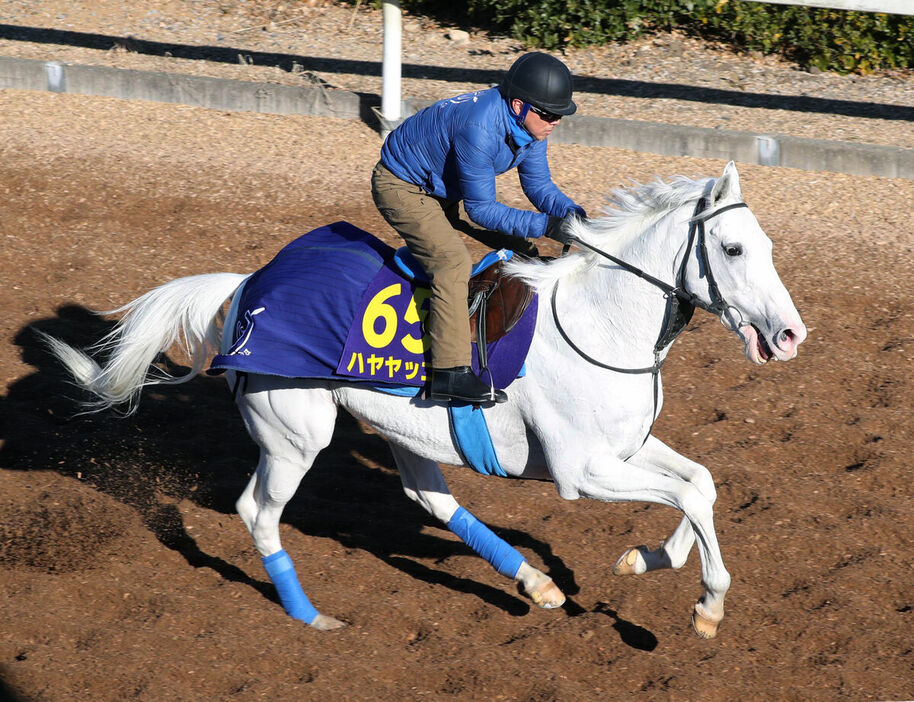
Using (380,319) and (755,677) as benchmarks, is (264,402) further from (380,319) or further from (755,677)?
(755,677)

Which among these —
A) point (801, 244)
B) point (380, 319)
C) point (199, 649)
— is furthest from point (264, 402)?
point (801, 244)

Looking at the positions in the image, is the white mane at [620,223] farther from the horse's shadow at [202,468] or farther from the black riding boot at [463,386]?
the horse's shadow at [202,468]

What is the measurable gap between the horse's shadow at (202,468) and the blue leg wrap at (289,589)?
28 centimetres

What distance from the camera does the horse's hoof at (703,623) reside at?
4203mm

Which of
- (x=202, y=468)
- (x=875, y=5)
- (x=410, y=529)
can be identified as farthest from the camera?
(x=875, y=5)

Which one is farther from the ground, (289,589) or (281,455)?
(281,455)

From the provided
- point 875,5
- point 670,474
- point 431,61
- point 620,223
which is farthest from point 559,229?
point 431,61

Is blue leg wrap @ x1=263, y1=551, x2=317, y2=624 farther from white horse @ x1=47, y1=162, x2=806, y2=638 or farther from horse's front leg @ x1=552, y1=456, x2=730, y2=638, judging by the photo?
horse's front leg @ x1=552, y1=456, x2=730, y2=638

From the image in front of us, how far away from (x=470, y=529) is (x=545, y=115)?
6.33ft

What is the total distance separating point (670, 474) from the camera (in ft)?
14.4

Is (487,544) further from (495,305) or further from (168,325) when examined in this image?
(168,325)

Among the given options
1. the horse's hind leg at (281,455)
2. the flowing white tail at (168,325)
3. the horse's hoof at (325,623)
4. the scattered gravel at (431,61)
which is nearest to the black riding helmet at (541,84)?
the horse's hind leg at (281,455)

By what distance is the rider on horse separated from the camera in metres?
4.06

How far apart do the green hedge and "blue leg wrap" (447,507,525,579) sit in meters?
8.81
